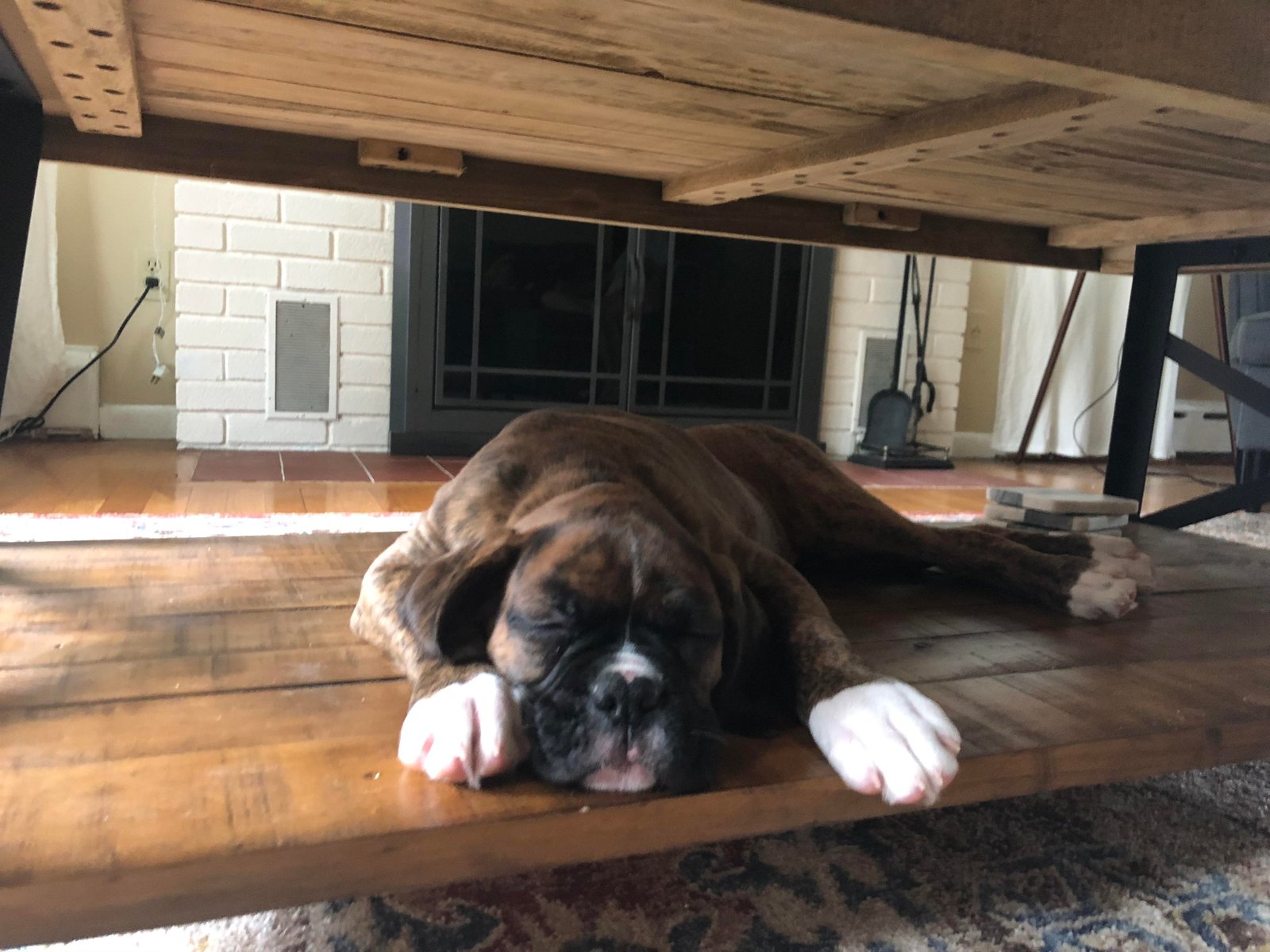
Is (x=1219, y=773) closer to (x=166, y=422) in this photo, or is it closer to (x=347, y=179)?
(x=347, y=179)

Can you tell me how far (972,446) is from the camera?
5703mm

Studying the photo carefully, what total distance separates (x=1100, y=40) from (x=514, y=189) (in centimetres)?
122

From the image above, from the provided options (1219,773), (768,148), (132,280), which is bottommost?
(1219,773)

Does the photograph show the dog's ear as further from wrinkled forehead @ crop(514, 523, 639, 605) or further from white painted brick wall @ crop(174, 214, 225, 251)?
white painted brick wall @ crop(174, 214, 225, 251)

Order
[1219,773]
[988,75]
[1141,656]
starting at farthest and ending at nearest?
[1219,773], [1141,656], [988,75]

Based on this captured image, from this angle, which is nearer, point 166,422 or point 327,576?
point 327,576

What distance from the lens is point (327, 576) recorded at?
162 cm

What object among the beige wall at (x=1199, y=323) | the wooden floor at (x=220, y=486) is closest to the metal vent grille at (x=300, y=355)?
the wooden floor at (x=220, y=486)

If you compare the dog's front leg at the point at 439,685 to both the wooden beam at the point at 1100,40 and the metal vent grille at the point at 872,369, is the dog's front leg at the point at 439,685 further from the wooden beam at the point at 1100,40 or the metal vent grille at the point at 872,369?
the metal vent grille at the point at 872,369

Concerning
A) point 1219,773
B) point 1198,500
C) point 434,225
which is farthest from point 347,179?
point 434,225

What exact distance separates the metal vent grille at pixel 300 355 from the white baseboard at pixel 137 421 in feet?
1.87

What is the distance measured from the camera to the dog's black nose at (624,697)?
943mm

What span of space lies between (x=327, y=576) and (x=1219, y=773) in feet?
4.79

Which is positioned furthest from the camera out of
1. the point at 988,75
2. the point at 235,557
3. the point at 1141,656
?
the point at 235,557
